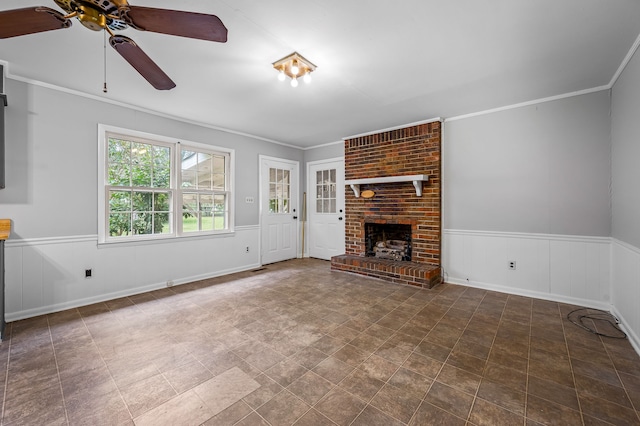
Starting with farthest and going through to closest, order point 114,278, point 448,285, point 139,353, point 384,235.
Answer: point 384,235, point 448,285, point 114,278, point 139,353

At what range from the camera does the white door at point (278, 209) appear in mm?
5418

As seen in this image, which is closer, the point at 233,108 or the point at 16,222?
the point at 16,222

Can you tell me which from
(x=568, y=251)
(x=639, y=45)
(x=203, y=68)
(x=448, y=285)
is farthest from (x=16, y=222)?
(x=568, y=251)

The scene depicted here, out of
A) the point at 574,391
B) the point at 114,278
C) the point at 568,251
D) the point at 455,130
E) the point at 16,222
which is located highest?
the point at 455,130

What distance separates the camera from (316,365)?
2016 mm

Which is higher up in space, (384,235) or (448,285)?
(384,235)

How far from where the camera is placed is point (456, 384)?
1798mm

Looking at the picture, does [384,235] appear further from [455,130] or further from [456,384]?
[456,384]

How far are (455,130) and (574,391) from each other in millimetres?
3385

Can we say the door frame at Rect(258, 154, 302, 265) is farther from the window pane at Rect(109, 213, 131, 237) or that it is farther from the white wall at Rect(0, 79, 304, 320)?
the window pane at Rect(109, 213, 131, 237)

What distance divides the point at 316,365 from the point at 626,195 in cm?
325

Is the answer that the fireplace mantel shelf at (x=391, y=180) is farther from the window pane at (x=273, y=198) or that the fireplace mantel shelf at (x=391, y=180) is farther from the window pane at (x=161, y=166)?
the window pane at (x=161, y=166)

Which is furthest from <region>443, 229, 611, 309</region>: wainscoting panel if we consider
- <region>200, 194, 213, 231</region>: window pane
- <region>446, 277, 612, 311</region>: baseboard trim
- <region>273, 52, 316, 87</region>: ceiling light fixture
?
<region>200, 194, 213, 231</region>: window pane

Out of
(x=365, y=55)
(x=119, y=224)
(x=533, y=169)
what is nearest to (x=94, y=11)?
(x=365, y=55)
